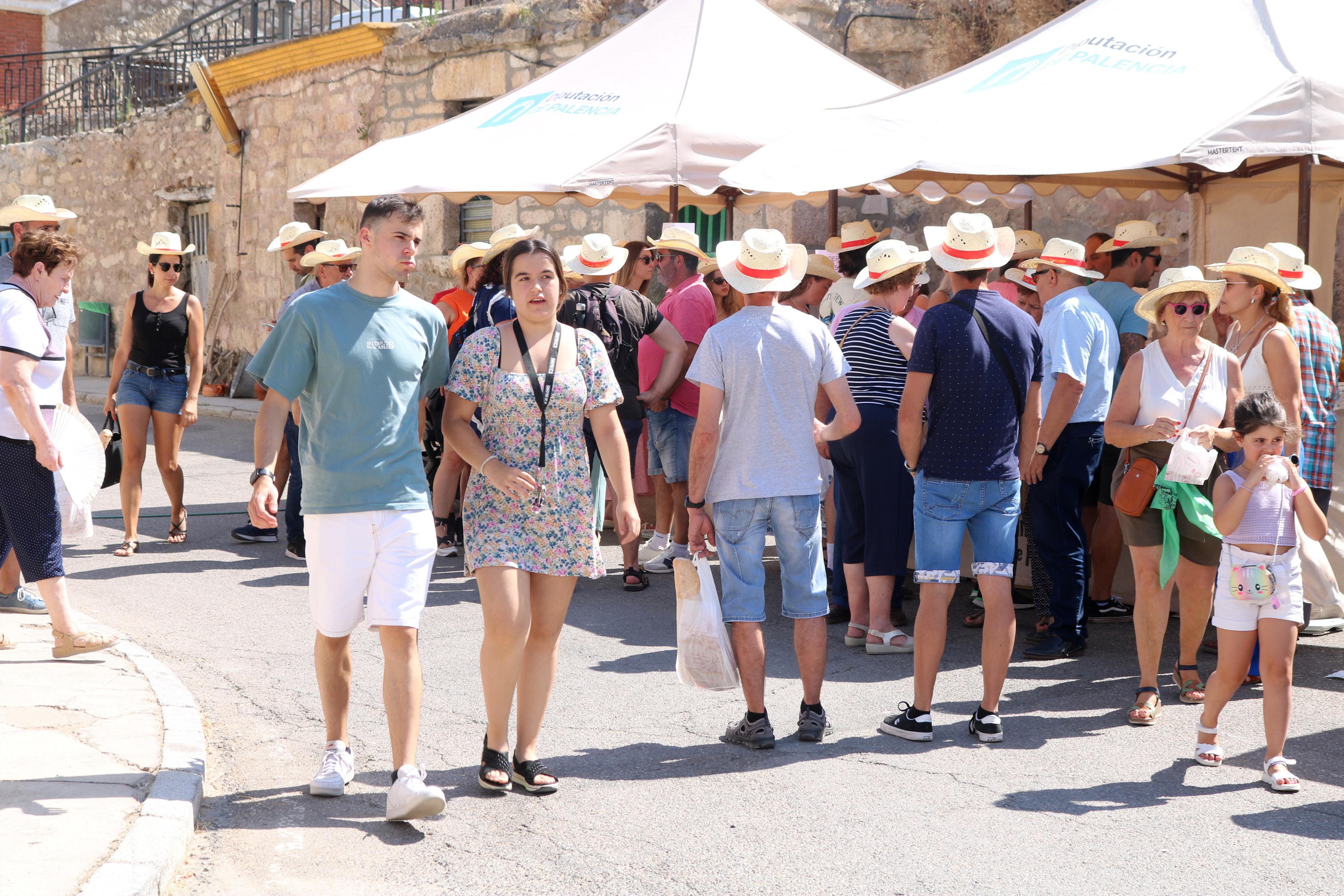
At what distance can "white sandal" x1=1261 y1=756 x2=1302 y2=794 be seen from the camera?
438 cm

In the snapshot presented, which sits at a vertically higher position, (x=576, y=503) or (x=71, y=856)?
(x=576, y=503)

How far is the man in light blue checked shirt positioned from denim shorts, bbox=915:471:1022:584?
44.0 inches

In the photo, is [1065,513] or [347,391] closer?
[347,391]

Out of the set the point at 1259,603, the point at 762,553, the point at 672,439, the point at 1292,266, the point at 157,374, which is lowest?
the point at 1259,603

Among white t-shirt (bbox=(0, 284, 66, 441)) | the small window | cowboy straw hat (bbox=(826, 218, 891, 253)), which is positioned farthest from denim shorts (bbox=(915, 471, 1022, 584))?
the small window

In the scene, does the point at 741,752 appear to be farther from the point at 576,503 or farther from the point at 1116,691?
the point at 1116,691

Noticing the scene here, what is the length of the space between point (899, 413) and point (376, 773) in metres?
2.39

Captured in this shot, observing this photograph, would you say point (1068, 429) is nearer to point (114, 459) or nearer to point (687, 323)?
point (687, 323)

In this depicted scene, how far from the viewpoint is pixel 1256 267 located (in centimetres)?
549

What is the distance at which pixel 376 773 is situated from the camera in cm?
454

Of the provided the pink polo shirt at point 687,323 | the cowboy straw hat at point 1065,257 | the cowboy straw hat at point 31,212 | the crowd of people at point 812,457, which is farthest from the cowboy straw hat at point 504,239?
the cowboy straw hat at point 1065,257

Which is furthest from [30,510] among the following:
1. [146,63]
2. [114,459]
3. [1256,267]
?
[146,63]

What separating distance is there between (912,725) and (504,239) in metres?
3.76

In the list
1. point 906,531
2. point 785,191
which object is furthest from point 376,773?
point 785,191
